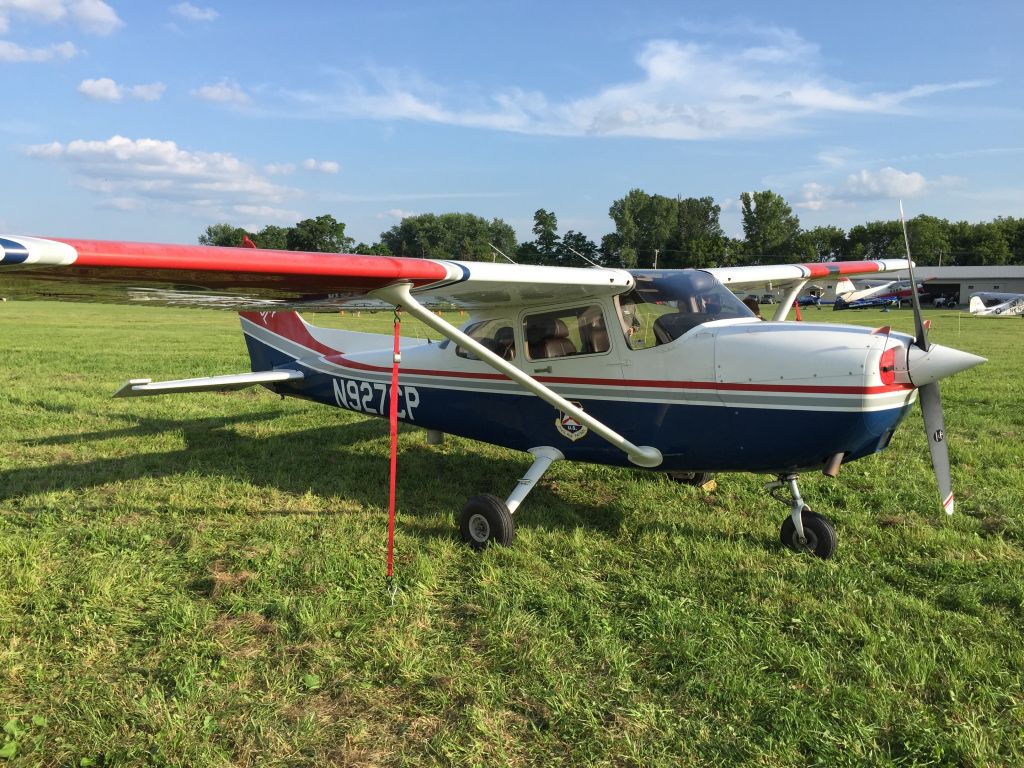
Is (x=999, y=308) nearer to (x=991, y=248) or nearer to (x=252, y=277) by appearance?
(x=252, y=277)

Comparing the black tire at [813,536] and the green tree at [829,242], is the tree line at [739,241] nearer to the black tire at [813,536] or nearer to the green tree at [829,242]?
the green tree at [829,242]

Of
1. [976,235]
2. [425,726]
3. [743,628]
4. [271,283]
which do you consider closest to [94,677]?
[425,726]

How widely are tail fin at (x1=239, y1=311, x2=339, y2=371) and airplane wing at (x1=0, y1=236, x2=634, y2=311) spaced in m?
2.06

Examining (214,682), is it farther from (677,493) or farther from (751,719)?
(677,493)

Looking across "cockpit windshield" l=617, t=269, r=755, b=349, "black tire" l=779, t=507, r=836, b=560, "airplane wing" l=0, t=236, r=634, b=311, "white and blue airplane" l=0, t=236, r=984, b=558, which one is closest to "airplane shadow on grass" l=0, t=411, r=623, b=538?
"white and blue airplane" l=0, t=236, r=984, b=558

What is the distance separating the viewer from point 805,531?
14.9 ft


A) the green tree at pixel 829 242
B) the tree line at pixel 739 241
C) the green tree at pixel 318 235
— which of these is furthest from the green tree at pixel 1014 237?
the green tree at pixel 318 235

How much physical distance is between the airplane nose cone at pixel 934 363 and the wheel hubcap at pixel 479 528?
9.83ft

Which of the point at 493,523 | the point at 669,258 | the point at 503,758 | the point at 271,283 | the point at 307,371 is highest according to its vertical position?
the point at 669,258

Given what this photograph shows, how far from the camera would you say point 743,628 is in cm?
350

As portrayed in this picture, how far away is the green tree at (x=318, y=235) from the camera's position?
11506cm

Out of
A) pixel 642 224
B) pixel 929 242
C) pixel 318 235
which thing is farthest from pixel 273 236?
pixel 929 242

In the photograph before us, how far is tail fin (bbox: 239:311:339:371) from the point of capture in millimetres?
7871

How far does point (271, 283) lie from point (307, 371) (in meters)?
3.62
